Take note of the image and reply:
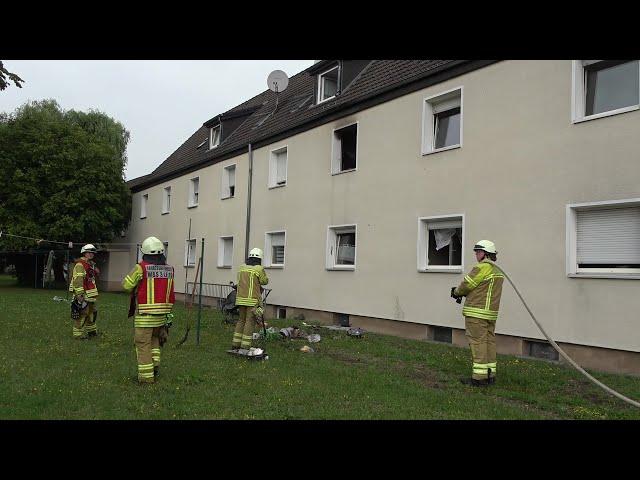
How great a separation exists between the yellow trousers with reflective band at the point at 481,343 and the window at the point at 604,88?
431 cm

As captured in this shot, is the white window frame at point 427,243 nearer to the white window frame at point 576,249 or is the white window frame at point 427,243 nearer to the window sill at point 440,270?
the window sill at point 440,270

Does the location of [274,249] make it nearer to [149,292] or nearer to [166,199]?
[166,199]

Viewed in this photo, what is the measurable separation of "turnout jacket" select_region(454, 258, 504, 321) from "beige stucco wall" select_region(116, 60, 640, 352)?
2.50 meters

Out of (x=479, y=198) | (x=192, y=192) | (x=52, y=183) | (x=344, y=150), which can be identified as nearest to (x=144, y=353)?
(x=479, y=198)

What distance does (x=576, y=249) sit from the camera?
9727 millimetres

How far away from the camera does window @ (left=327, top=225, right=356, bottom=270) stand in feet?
49.9

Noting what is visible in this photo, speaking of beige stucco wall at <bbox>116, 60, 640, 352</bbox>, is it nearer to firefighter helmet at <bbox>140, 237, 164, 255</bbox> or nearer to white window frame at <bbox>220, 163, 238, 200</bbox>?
white window frame at <bbox>220, 163, 238, 200</bbox>

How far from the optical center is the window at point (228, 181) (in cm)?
2175

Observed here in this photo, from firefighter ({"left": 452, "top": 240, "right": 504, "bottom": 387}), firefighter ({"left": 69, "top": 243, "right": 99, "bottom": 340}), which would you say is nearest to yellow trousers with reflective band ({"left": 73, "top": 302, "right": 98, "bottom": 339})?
firefighter ({"left": 69, "top": 243, "right": 99, "bottom": 340})

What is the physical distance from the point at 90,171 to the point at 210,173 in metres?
8.69

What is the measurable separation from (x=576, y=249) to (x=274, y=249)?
1078 centimetres
